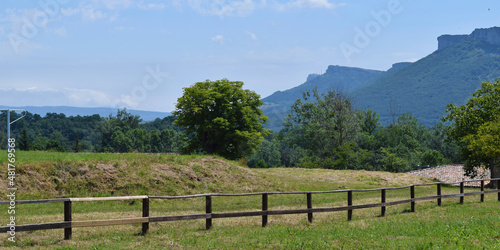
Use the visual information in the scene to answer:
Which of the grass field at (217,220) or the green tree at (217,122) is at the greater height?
the green tree at (217,122)

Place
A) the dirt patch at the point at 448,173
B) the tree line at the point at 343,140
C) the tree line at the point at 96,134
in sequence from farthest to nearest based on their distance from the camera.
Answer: the tree line at the point at 96,134 < the tree line at the point at 343,140 < the dirt patch at the point at 448,173

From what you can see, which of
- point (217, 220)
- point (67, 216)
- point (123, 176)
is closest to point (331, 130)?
point (123, 176)

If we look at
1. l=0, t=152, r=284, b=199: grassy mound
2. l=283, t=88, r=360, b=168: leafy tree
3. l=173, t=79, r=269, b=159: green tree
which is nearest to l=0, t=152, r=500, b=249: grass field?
l=0, t=152, r=284, b=199: grassy mound

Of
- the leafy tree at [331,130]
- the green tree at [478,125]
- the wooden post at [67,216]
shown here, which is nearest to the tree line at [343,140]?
the leafy tree at [331,130]

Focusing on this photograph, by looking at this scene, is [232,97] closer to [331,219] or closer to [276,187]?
[276,187]

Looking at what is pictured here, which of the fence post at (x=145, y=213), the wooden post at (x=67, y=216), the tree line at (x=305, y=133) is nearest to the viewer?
the wooden post at (x=67, y=216)

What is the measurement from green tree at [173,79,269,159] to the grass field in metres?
15.0

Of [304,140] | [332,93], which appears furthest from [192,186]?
[332,93]

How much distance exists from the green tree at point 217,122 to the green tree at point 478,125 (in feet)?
75.7

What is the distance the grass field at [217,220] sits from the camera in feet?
39.1

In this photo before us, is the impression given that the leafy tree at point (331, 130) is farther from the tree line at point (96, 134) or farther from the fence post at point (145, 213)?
the fence post at point (145, 213)

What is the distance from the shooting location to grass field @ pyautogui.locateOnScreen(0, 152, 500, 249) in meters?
11.9

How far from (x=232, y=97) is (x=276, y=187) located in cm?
2348

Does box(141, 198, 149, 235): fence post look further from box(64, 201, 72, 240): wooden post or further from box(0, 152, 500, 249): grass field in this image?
box(64, 201, 72, 240): wooden post
